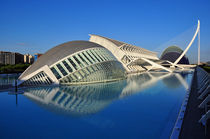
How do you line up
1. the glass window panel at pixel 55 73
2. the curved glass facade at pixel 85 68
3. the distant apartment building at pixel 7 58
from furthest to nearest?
1. the distant apartment building at pixel 7 58
2. the curved glass facade at pixel 85 68
3. the glass window panel at pixel 55 73

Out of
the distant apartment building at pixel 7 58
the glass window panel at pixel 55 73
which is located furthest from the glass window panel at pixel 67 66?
the distant apartment building at pixel 7 58

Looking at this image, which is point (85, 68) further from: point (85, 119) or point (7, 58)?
point (7, 58)

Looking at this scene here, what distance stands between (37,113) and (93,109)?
8.85ft

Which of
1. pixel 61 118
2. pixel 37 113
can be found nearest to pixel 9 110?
pixel 37 113

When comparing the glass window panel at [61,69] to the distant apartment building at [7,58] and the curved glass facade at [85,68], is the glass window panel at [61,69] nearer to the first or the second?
the curved glass facade at [85,68]

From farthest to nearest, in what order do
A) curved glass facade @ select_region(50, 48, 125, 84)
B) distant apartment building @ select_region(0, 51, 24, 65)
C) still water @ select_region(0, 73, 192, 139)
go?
distant apartment building @ select_region(0, 51, 24, 65)
curved glass facade @ select_region(50, 48, 125, 84)
still water @ select_region(0, 73, 192, 139)

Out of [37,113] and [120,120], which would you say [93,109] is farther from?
[37,113]

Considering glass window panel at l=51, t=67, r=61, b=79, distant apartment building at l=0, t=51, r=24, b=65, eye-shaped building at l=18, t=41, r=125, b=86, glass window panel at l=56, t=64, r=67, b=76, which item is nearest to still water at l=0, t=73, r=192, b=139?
eye-shaped building at l=18, t=41, r=125, b=86

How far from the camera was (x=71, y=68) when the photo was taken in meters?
17.0

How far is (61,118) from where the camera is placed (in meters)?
7.00

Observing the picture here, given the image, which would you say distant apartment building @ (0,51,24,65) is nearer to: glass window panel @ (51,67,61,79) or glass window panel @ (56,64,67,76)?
glass window panel @ (51,67,61,79)

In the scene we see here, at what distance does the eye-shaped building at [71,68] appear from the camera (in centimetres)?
1617

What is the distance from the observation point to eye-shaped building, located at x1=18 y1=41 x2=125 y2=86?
16.2 m

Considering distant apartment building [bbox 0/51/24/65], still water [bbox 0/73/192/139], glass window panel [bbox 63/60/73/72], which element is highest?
distant apartment building [bbox 0/51/24/65]
